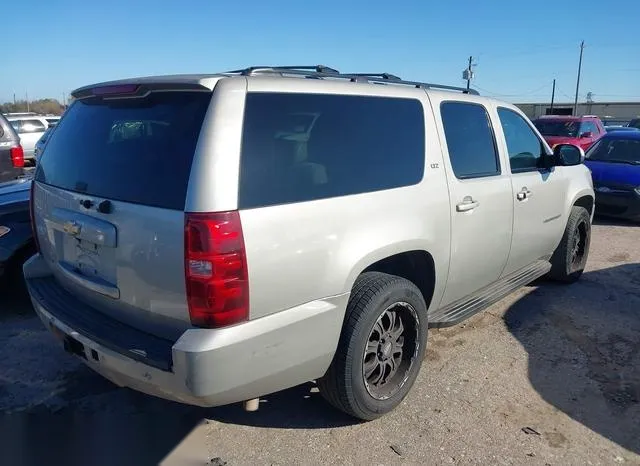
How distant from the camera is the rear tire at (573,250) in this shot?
523 centimetres

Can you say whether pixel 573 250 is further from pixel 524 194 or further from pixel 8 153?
pixel 8 153

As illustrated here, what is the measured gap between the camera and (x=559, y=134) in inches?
599

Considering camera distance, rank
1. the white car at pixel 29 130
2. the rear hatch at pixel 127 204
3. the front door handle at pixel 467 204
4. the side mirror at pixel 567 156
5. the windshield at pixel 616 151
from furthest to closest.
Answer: the white car at pixel 29 130 < the windshield at pixel 616 151 < the side mirror at pixel 567 156 < the front door handle at pixel 467 204 < the rear hatch at pixel 127 204

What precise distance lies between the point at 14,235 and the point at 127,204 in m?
2.39

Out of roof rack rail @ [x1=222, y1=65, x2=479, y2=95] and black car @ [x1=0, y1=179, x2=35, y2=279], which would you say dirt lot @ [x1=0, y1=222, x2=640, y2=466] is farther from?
roof rack rail @ [x1=222, y1=65, x2=479, y2=95]

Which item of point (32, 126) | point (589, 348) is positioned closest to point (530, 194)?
point (589, 348)

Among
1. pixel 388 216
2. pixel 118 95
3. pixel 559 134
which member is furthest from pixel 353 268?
pixel 559 134

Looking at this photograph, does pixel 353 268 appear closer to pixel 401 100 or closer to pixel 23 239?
pixel 401 100

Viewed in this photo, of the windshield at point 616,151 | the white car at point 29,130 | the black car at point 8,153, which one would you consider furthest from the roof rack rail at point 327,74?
the white car at point 29,130

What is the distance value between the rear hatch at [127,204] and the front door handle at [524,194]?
110 inches

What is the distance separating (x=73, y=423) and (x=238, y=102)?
6.94 feet

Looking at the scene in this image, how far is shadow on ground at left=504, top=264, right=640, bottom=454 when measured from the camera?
3236 mm

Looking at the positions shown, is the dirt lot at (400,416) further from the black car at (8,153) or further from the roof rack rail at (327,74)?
the black car at (8,153)

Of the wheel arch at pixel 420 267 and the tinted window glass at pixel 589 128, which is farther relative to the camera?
the tinted window glass at pixel 589 128
